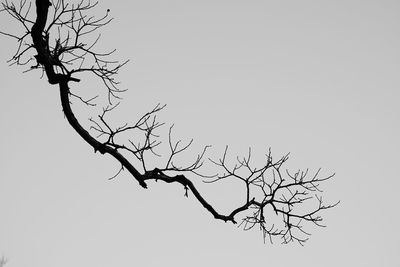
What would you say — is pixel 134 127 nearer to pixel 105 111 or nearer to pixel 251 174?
pixel 105 111

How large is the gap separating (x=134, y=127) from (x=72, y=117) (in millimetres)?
743

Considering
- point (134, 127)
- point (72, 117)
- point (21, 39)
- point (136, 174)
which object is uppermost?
point (21, 39)

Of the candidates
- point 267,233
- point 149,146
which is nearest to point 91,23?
point 149,146

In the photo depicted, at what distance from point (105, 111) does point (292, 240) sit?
10.7 ft

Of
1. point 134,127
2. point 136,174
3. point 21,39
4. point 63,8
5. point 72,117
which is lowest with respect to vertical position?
point 136,174

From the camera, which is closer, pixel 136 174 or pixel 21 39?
pixel 136 174

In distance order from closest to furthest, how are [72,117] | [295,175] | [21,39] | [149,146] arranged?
[72,117] < [149,146] < [21,39] < [295,175]

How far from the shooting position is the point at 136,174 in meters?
3.47

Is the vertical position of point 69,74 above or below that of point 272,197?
above

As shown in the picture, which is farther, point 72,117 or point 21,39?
point 21,39

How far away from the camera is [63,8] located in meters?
4.12

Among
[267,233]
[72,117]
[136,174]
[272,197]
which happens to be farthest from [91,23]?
[267,233]

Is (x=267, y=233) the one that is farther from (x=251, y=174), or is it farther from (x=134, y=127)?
(x=134, y=127)

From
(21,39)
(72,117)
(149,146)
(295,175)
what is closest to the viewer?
(72,117)
